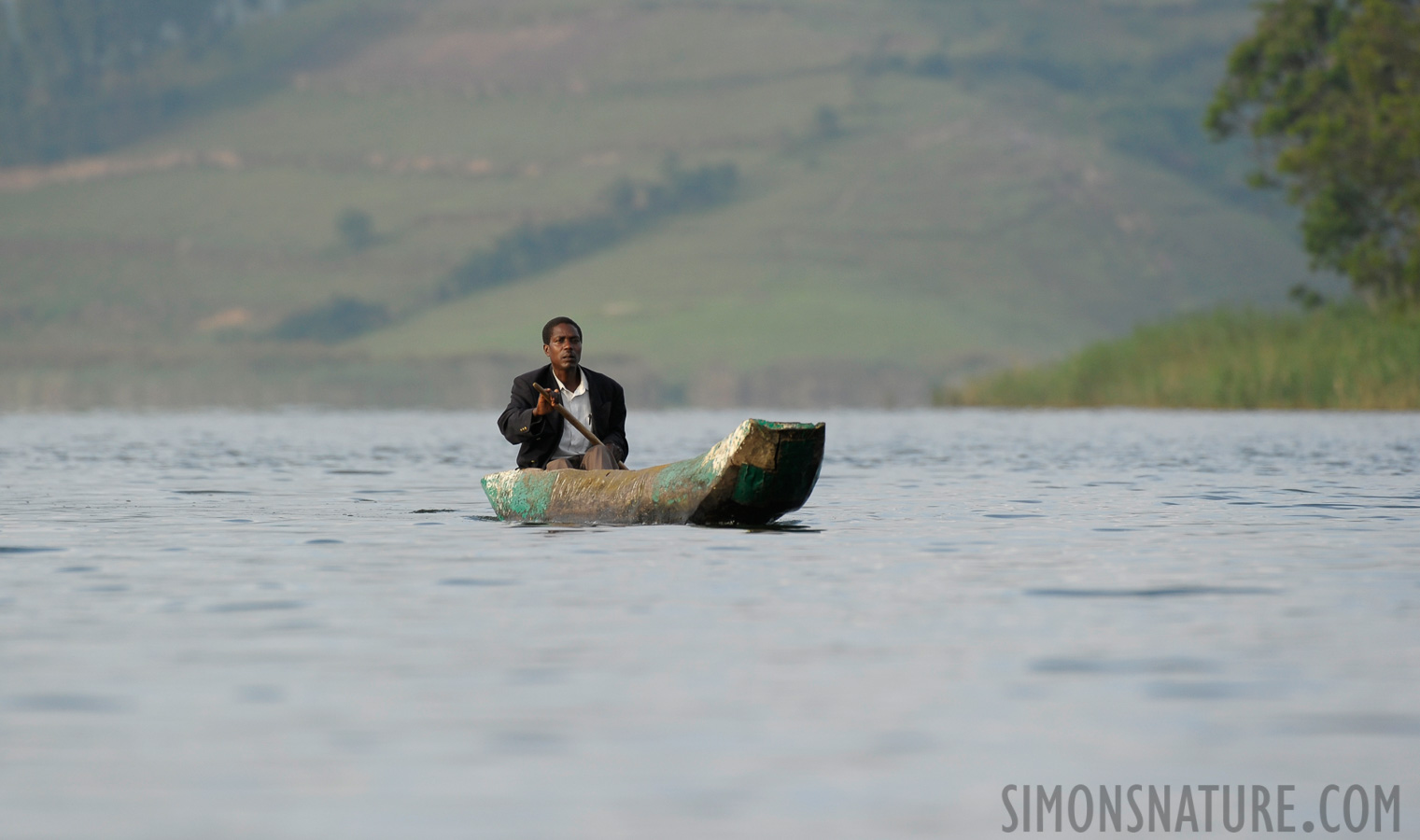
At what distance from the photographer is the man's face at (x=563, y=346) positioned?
53.5ft

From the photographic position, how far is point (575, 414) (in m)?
17.0

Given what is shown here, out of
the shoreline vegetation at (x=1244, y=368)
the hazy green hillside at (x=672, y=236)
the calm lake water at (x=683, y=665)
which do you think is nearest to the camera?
the calm lake water at (x=683, y=665)

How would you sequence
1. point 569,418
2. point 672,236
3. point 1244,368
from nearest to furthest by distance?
Result: point 569,418 → point 1244,368 → point 672,236

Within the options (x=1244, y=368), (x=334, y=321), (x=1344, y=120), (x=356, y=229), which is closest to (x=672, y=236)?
(x=356, y=229)

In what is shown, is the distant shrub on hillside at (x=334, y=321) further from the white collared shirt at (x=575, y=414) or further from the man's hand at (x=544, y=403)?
the man's hand at (x=544, y=403)

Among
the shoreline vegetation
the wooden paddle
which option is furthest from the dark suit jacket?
the shoreline vegetation

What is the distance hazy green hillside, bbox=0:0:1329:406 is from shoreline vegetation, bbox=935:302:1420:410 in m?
79.6

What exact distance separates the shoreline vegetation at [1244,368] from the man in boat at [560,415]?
26.9 meters

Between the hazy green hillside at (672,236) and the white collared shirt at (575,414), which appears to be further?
the hazy green hillside at (672,236)

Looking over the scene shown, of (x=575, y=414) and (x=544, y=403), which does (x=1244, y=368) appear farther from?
(x=544, y=403)

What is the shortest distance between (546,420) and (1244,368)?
3033cm

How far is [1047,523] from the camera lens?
17094 millimetres

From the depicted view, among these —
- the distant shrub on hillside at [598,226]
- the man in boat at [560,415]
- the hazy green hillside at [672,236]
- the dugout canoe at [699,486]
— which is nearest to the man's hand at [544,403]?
the man in boat at [560,415]

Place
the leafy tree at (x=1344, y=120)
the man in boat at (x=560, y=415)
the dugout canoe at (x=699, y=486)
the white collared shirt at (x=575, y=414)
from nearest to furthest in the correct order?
the dugout canoe at (x=699, y=486) < the man in boat at (x=560, y=415) < the white collared shirt at (x=575, y=414) < the leafy tree at (x=1344, y=120)
